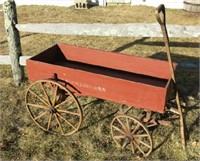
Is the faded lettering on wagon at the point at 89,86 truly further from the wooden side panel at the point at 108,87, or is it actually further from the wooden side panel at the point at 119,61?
the wooden side panel at the point at 119,61

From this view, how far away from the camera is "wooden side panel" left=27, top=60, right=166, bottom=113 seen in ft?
13.4

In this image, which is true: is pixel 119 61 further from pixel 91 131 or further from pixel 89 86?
pixel 91 131

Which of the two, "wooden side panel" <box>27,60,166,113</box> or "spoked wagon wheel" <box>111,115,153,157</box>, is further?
"spoked wagon wheel" <box>111,115,153,157</box>

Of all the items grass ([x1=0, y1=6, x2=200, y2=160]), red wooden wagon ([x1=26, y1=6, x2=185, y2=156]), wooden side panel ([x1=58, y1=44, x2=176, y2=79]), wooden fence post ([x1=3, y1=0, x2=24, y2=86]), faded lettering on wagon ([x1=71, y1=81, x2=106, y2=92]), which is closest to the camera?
red wooden wagon ([x1=26, y1=6, x2=185, y2=156])

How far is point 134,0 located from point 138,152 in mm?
10300

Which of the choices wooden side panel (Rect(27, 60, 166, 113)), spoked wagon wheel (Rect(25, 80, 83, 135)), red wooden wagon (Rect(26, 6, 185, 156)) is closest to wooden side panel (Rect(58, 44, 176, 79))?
red wooden wagon (Rect(26, 6, 185, 156))

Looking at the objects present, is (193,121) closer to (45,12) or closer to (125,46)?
(125,46)

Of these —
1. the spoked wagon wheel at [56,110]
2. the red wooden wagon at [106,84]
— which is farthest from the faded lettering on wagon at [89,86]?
the spoked wagon wheel at [56,110]

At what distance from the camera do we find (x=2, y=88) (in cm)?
646

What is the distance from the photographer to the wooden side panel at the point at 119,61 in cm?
492

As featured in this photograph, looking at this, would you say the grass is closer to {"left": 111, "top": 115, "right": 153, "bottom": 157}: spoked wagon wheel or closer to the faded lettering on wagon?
{"left": 111, "top": 115, "right": 153, "bottom": 157}: spoked wagon wheel

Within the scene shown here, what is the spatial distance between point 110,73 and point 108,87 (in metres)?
1.04

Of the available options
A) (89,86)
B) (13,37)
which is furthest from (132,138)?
(13,37)

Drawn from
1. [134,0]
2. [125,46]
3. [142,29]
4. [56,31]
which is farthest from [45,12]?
[142,29]
